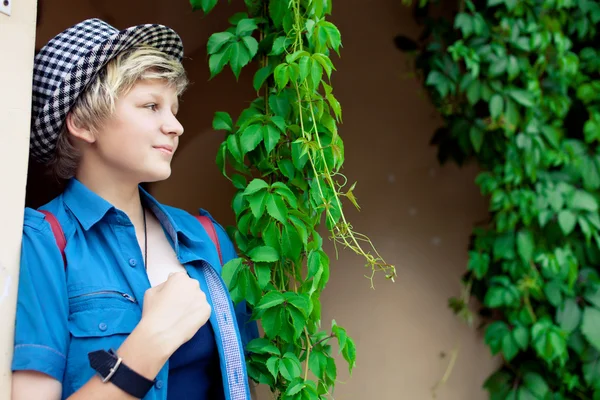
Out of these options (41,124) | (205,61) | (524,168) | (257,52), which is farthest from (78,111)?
(524,168)

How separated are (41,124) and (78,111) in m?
0.07

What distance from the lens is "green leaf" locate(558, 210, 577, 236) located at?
7.27 ft

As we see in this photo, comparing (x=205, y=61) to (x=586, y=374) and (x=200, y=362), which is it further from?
(x=586, y=374)

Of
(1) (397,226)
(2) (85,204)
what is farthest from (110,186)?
(1) (397,226)

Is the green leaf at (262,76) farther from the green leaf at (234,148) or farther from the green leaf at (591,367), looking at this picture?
the green leaf at (591,367)

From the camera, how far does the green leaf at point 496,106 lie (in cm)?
224

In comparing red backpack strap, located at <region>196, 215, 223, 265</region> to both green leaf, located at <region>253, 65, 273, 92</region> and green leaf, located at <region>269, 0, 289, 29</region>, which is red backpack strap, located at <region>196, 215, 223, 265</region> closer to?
green leaf, located at <region>253, 65, 273, 92</region>

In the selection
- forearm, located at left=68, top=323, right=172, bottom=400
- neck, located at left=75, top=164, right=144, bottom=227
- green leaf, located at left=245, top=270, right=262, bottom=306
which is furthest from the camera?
green leaf, located at left=245, top=270, right=262, bottom=306

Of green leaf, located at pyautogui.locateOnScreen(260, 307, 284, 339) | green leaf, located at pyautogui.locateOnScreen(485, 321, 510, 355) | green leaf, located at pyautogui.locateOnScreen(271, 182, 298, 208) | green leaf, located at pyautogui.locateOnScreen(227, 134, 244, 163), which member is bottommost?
green leaf, located at pyautogui.locateOnScreen(485, 321, 510, 355)

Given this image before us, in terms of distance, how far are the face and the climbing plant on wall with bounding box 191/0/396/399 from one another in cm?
19

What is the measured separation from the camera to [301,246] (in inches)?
52.0

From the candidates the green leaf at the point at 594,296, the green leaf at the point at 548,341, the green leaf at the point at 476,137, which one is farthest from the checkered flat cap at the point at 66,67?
the green leaf at the point at 594,296

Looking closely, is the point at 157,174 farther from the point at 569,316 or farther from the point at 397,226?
the point at 569,316

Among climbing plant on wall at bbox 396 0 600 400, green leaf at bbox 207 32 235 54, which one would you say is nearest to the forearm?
green leaf at bbox 207 32 235 54
